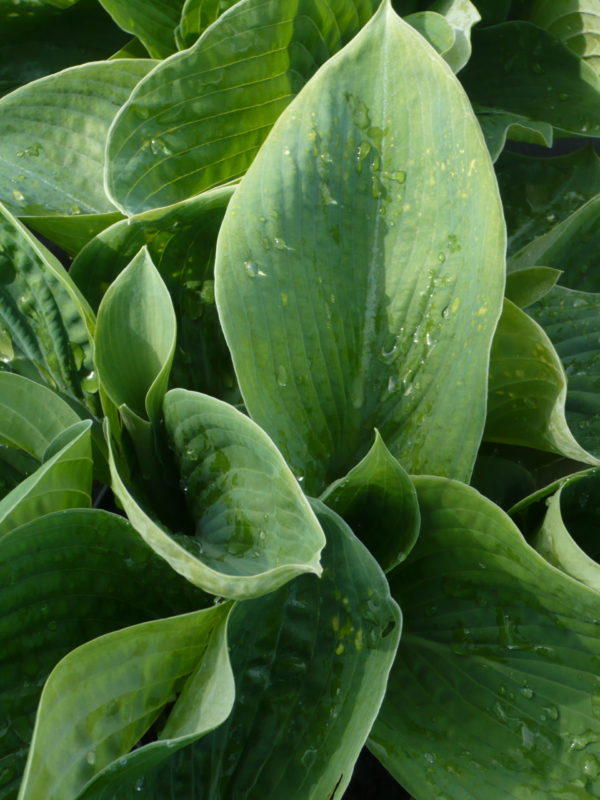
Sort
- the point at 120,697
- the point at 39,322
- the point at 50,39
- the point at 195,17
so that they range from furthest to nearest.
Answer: the point at 50,39
the point at 195,17
the point at 39,322
the point at 120,697

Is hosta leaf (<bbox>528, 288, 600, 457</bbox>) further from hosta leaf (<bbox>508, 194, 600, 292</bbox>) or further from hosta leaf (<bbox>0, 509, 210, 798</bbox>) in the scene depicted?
hosta leaf (<bbox>0, 509, 210, 798</bbox>)

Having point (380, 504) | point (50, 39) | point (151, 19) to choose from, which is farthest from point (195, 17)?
point (380, 504)

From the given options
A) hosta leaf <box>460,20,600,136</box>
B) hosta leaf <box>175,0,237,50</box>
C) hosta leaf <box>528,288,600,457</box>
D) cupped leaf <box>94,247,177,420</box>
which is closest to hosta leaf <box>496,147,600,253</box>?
hosta leaf <box>460,20,600,136</box>

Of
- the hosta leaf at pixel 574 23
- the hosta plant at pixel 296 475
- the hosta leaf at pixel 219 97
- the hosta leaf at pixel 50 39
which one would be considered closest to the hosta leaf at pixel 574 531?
the hosta plant at pixel 296 475

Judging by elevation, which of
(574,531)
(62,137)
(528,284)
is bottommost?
(574,531)

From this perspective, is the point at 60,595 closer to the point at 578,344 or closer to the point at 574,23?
the point at 578,344
